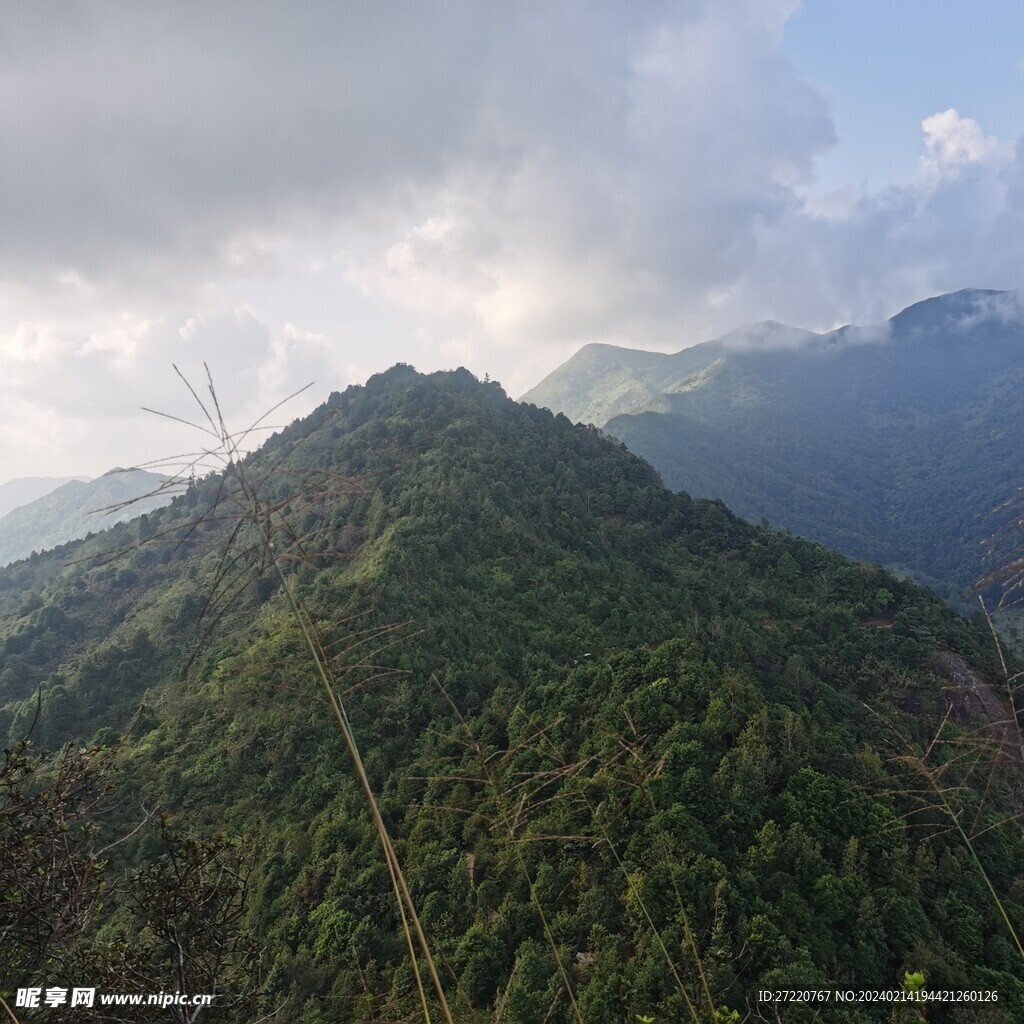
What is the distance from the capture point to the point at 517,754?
5656 millimetres

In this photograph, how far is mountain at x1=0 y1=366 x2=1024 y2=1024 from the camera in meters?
4.37

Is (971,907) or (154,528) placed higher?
(154,528)

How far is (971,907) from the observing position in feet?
57.0

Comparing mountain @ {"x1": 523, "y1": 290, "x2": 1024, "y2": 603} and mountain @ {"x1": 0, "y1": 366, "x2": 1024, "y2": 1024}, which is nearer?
mountain @ {"x1": 0, "y1": 366, "x2": 1024, "y2": 1024}

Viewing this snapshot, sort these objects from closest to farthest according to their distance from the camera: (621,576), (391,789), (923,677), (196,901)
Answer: (196,901) → (391,789) → (923,677) → (621,576)

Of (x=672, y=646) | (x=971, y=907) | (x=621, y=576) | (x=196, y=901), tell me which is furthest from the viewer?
(x=621, y=576)

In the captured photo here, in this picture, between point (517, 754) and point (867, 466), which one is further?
point (867, 466)

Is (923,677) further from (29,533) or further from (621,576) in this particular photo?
(29,533)

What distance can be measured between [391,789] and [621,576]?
21.0 m

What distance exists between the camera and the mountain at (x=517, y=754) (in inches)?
172

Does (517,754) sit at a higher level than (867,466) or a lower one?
higher

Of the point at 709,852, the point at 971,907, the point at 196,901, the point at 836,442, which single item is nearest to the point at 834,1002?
the point at 709,852

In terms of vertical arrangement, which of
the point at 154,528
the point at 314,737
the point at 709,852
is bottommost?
the point at 709,852

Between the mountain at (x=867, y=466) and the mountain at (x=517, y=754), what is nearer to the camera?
the mountain at (x=517, y=754)
